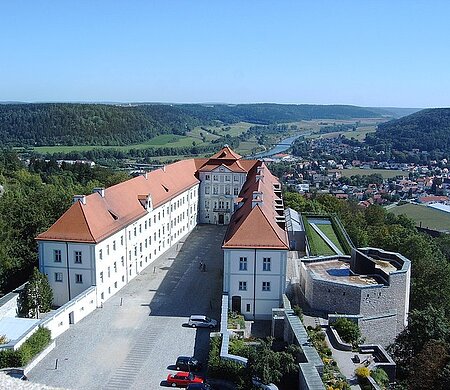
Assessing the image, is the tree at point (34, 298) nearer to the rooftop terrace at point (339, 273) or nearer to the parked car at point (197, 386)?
the parked car at point (197, 386)

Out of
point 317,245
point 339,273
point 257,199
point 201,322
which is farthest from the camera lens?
point 317,245

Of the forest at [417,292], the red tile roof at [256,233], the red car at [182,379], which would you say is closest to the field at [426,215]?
the forest at [417,292]

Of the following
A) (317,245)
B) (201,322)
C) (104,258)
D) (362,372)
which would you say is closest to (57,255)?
(104,258)

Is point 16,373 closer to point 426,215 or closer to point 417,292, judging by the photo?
point 417,292

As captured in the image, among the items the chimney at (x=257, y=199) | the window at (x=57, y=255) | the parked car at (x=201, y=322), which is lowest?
the parked car at (x=201, y=322)

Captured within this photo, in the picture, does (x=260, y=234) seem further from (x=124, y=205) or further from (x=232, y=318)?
(x=124, y=205)

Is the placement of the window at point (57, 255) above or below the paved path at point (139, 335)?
above
